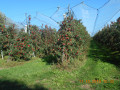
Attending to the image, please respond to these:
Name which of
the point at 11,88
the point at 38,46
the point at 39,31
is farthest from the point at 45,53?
the point at 11,88

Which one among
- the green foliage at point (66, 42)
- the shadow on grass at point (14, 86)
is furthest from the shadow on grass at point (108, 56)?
the shadow on grass at point (14, 86)

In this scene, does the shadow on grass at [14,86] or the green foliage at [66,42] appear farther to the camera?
the green foliage at [66,42]

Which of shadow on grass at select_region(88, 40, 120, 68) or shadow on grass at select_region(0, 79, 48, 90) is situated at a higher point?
shadow on grass at select_region(88, 40, 120, 68)

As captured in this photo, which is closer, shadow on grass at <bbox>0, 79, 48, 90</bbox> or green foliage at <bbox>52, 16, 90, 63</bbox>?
shadow on grass at <bbox>0, 79, 48, 90</bbox>

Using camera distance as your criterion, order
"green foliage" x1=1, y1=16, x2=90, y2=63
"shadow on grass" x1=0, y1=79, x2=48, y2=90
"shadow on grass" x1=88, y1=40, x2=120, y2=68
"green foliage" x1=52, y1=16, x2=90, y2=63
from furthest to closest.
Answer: "shadow on grass" x1=88, y1=40, x2=120, y2=68
"green foliage" x1=1, y1=16, x2=90, y2=63
"green foliage" x1=52, y1=16, x2=90, y2=63
"shadow on grass" x1=0, y1=79, x2=48, y2=90

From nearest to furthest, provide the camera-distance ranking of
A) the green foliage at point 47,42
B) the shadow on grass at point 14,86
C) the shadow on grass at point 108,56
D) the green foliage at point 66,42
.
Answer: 1. the shadow on grass at point 14,86
2. the green foliage at point 66,42
3. the green foliage at point 47,42
4. the shadow on grass at point 108,56

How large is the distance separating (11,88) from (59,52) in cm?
289

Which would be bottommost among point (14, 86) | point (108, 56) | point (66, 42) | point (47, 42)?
point (14, 86)

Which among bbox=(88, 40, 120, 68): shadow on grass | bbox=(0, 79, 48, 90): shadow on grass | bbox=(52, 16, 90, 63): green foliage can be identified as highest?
bbox=(52, 16, 90, 63): green foliage

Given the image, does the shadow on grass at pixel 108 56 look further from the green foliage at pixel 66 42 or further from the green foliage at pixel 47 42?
the green foliage at pixel 66 42

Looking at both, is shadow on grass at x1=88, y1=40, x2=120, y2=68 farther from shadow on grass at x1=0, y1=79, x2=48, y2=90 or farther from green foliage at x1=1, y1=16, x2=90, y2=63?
shadow on grass at x1=0, y1=79, x2=48, y2=90

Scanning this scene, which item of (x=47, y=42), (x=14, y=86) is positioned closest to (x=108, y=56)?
(x=47, y=42)

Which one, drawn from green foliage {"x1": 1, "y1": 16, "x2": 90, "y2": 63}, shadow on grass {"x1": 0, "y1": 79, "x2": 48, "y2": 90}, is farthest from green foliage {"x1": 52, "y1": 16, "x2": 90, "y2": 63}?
shadow on grass {"x1": 0, "y1": 79, "x2": 48, "y2": 90}

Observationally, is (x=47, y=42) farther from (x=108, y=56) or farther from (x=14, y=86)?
(x=14, y=86)
